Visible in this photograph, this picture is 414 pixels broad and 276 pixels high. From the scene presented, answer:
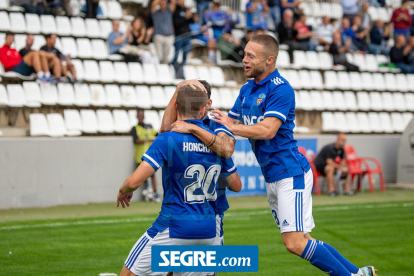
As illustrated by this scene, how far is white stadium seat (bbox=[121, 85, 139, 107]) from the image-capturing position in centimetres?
1276

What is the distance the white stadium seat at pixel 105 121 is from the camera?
39.3 ft

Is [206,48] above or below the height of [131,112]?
above

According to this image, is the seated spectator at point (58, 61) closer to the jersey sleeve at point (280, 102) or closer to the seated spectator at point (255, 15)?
the seated spectator at point (255, 15)

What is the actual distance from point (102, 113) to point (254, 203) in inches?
157

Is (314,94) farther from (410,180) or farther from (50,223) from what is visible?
(50,223)

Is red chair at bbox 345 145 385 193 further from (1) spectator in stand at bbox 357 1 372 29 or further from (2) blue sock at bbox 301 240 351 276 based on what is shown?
(2) blue sock at bbox 301 240 351 276

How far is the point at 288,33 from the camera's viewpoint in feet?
54.4

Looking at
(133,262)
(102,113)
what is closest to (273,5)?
(102,113)

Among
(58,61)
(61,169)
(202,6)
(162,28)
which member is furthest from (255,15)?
(61,169)

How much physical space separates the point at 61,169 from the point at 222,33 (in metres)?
6.63

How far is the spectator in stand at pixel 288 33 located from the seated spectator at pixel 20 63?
301 inches

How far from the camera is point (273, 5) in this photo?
56.4 feet

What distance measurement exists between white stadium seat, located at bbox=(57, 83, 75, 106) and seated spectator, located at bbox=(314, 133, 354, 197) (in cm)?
602

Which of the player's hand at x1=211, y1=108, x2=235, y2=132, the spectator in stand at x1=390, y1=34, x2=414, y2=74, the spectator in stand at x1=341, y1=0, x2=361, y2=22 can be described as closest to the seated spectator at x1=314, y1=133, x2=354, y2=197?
the spectator in stand at x1=390, y1=34, x2=414, y2=74
